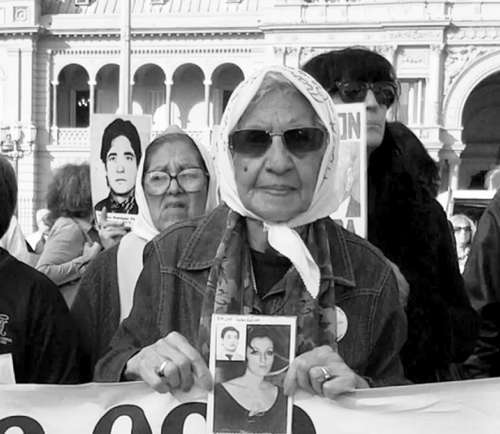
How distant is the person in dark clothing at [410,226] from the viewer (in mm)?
2764

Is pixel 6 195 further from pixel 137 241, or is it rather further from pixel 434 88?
pixel 434 88

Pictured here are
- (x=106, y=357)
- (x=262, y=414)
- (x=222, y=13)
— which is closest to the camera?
(x=262, y=414)

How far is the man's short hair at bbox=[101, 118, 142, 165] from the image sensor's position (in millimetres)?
4293

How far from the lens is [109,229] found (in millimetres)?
4082

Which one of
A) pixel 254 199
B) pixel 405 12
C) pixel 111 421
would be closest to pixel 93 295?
pixel 111 421

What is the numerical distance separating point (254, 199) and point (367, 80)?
43.5 inches

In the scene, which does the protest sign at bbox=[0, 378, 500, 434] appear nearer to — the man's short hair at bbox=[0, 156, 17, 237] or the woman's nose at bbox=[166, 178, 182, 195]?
the man's short hair at bbox=[0, 156, 17, 237]

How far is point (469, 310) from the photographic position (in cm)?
282

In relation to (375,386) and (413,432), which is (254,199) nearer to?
(375,386)

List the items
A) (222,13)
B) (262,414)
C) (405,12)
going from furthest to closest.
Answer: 1. (222,13)
2. (405,12)
3. (262,414)

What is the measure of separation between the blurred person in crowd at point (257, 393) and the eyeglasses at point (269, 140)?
40cm

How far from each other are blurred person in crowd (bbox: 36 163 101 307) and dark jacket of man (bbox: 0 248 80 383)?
2.09 meters

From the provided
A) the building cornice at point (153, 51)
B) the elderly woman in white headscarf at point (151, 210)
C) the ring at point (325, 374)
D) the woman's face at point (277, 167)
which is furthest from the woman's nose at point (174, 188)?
the building cornice at point (153, 51)

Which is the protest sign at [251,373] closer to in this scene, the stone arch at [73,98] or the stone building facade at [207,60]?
the stone building facade at [207,60]
